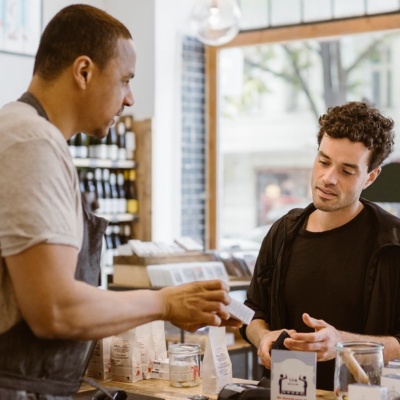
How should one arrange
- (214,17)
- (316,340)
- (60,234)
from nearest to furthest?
(60,234) → (316,340) → (214,17)

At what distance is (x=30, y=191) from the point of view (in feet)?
5.21

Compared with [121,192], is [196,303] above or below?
above

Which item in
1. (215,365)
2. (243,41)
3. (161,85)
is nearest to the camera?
(215,365)

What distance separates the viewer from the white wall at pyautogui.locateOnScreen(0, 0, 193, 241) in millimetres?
7777

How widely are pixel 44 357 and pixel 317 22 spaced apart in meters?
6.29

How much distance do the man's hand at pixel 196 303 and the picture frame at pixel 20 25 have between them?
546 cm

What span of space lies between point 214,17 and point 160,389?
13.1ft

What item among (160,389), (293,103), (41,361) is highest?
(293,103)

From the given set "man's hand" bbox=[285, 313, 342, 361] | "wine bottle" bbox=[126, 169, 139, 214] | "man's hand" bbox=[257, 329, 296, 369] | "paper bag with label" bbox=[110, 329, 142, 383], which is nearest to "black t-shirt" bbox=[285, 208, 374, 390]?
"man's hand" bbox=[257, 329, 296, 369]

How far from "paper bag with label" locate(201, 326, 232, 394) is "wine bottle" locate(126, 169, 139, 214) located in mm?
4925

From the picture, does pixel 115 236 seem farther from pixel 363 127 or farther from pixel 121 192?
pixel 363 127

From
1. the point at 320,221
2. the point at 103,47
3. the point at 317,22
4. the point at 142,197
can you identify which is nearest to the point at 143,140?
the point at 142,197

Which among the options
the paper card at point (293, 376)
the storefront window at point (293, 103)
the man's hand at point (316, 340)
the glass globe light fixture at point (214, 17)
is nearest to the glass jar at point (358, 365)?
the paper card at point (293, 376)

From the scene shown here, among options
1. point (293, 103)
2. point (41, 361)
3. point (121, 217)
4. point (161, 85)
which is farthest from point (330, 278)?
point (293, 103)
